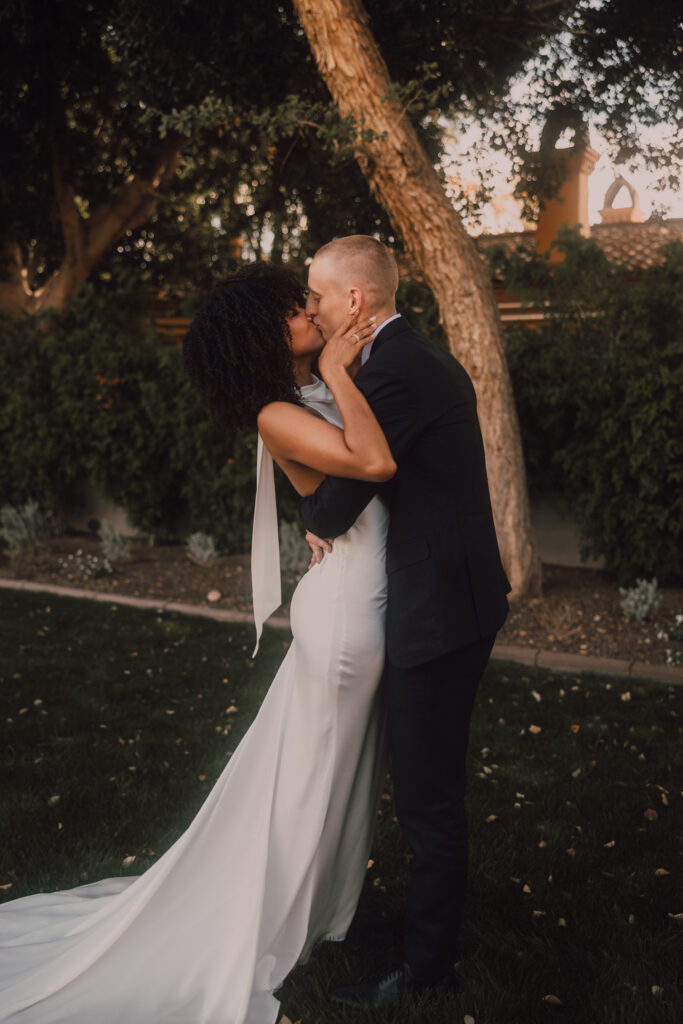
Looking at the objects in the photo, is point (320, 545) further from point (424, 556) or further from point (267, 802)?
point (267, 802)

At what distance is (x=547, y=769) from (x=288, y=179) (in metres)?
8.69

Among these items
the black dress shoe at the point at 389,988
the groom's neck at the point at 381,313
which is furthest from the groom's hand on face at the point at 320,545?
the black dress shoe at the point at 389,988

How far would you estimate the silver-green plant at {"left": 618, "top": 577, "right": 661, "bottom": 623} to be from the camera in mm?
6758

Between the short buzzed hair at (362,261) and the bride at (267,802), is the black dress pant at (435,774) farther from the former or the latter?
the short buzzed hair at (362,261)

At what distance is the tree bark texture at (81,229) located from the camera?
485 inches

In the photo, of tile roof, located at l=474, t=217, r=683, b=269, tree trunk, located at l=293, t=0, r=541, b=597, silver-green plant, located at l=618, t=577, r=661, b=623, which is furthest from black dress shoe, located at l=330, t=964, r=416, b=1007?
tile roof, located at l=474, t=217, r=683, b=269

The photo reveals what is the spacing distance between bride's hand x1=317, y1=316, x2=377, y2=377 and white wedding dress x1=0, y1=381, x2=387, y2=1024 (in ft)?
0.75

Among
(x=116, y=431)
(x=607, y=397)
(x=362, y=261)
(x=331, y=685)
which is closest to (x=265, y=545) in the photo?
(x=331, y=685)

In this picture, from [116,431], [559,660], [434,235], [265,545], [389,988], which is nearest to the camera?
[389,988]

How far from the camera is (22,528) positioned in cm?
989

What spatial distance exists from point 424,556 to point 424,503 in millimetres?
141

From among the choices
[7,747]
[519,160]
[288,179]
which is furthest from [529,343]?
[7,747]

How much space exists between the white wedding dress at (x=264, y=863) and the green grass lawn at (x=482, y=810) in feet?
0.91

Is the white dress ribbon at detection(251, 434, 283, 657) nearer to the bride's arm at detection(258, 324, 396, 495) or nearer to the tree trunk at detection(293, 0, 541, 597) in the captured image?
the bride's arm at detection(258, 324, 396, 495)
